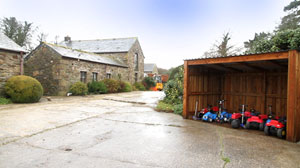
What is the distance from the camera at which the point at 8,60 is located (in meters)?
10.2

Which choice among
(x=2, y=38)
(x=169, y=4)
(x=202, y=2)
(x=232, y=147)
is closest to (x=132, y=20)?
Result: (x=169, y=4)

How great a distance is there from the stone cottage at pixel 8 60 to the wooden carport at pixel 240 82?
404 inches

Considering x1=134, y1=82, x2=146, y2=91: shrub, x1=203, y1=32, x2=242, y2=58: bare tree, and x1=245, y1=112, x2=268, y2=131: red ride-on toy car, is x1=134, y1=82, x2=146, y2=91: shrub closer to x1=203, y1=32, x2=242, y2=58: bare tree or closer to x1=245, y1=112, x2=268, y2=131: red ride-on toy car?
x1=203, y1=32, x2=242, y2=58: bare tree

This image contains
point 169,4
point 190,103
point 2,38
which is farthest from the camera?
point 169,4

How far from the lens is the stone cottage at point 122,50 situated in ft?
76.0

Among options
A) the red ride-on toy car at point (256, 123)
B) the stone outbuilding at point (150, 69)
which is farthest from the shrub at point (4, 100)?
the stone outbuilding at point (150, 69)

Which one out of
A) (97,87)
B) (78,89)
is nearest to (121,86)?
(97,87)

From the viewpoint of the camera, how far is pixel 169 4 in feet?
45.7

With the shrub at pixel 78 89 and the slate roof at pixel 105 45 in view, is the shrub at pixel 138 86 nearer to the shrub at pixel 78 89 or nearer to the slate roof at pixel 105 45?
the slate roof at pixel 105 45

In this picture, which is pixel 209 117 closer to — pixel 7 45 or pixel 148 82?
pixel 7 45

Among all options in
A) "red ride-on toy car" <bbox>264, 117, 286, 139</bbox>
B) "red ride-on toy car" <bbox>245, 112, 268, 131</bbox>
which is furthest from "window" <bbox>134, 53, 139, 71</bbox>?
"red ride-on toy car" <bbox>264, 117, 286, 139</bbox>

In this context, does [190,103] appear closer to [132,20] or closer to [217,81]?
[217,81]

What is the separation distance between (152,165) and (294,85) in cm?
392

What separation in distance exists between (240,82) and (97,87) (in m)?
11.5
